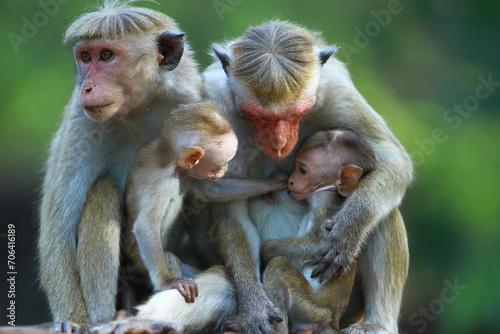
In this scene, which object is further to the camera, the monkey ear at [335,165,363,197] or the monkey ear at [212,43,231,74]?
the monkey ear at [335,165,363,197]

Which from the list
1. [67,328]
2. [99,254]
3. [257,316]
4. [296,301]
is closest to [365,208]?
[296,301]

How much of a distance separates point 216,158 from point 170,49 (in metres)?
1.18

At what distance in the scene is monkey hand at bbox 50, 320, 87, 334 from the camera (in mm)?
6125

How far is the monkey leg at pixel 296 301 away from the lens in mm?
6461

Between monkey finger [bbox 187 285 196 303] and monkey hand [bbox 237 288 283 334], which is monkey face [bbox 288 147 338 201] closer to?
monkey hand [bbox 237 288 283 334]

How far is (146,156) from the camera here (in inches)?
251

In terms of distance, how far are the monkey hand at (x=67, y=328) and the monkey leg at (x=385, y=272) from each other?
2.68m

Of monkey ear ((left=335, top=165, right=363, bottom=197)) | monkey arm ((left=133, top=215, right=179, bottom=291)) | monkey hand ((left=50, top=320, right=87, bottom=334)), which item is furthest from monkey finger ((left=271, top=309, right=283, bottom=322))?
monkey hand ((left=50, top=320, right=87, bottom=334))

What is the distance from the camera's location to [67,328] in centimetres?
613

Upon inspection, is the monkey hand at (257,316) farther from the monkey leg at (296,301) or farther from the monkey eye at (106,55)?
the monkey eye at (106,55)

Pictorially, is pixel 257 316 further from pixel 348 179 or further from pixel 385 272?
pixel 348 179

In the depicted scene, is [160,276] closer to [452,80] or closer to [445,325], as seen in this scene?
[445,325]

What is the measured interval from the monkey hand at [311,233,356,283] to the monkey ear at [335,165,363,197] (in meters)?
0.52

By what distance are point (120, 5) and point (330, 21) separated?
5.07 m
